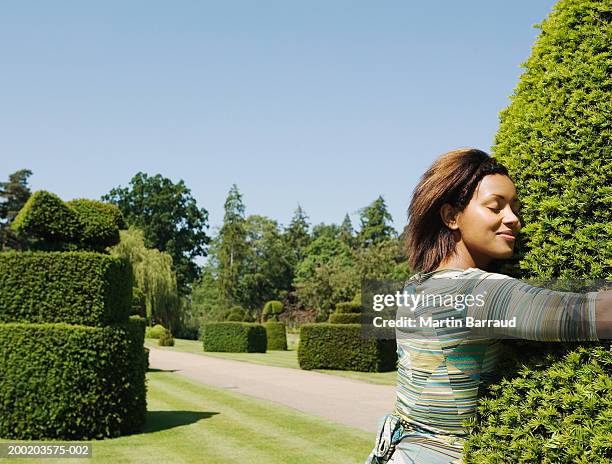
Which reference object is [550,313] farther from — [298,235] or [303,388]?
[298,235]

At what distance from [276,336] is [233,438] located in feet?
90.0

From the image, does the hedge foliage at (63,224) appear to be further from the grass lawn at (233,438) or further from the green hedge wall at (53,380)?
the grass lawn at (233,438)

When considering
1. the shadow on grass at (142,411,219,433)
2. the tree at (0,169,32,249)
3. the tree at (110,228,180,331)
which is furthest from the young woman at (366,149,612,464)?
the tree at (0,169,32,249)

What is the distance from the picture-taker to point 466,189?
2080mm

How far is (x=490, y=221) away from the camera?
2.07 meters

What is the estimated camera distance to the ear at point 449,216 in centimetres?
212

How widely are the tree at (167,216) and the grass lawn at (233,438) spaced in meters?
56.9

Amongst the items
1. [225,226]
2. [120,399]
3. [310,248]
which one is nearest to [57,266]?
[120,399]

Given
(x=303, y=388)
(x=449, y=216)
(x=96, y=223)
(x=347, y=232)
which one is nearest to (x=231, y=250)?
(x=347, y=232)

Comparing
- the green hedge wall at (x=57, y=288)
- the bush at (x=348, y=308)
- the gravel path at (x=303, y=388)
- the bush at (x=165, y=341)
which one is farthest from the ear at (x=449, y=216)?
the bush at (x=165, y=341)

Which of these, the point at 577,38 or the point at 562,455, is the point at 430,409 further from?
the point at 577,38

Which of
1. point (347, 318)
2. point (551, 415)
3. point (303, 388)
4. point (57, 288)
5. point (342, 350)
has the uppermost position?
point (57, 288)

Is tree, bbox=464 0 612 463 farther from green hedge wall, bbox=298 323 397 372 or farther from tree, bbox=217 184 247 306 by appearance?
tree, bbox=217 184 247 306

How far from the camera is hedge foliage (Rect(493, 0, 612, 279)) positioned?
6.56 feet
